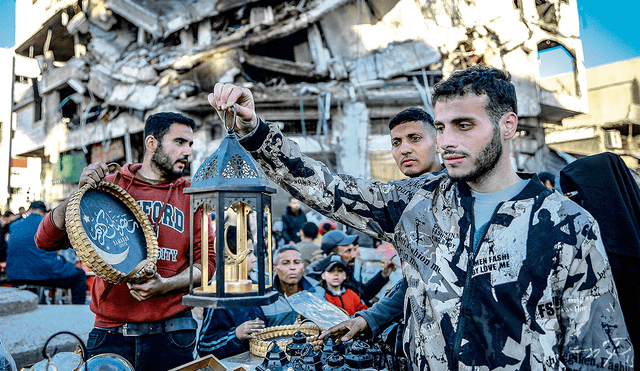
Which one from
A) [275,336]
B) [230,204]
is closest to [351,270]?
[275,336]

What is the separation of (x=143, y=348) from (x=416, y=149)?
2052 millimetres

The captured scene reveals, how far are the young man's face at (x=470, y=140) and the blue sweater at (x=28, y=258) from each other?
19.1ft

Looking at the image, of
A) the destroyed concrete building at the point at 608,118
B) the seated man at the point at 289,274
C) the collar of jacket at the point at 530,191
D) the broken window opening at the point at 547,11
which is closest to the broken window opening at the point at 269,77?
the broken window opening at the point at 547,11

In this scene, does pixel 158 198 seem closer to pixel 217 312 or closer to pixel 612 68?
pixel 217 312

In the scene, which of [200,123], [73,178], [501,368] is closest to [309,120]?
[200,123]

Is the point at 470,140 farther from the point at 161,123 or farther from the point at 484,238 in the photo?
the point at 161,123

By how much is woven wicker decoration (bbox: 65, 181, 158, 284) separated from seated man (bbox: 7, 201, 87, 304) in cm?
395

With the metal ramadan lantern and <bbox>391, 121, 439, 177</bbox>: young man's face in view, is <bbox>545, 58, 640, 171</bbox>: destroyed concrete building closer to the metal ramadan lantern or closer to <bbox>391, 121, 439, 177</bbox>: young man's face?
<bbox>391, 121, 439, 177</bbox>: young man's face

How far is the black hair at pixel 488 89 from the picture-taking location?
5.32 feet

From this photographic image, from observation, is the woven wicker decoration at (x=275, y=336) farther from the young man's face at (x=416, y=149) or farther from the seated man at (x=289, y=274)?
the seated man at (x=289, y=274)

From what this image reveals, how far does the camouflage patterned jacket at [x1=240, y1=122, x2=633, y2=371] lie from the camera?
141cm

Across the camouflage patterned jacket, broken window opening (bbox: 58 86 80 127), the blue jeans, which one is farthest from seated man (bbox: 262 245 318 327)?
broken window opening (bbox: 58 86 80 127)

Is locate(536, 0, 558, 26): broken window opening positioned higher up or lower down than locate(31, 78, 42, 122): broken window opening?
higher up

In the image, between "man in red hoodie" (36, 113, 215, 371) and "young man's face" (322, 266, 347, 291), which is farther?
"young man's face" (322, 266, 347, 291)
